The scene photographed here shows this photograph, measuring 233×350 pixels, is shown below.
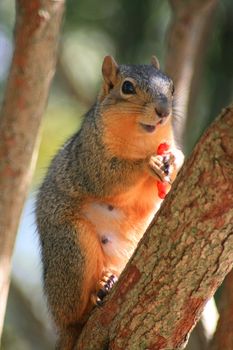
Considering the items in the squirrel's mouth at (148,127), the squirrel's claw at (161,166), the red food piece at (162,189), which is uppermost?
the squirrel's mouth at (148,127)

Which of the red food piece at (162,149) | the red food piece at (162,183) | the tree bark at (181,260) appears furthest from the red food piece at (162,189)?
the tree bark at (181,260)

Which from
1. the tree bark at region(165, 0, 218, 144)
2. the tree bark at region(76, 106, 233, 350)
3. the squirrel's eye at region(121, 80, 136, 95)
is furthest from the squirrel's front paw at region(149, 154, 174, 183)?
the tree bark at region(165, 0, 218, 144)

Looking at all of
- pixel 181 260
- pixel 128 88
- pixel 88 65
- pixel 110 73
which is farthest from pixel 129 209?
pixel 88 65

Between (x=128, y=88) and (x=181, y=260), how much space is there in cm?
152

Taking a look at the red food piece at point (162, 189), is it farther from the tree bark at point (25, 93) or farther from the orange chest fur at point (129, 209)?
the tree bark at point (25, 93)

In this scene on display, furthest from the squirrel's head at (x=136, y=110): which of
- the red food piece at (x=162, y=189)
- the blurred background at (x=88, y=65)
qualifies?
the blurred background at (x=88, y=65)

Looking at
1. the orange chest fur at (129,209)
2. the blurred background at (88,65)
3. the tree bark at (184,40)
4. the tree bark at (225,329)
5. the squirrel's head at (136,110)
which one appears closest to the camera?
the squirrel's head at (136,110)

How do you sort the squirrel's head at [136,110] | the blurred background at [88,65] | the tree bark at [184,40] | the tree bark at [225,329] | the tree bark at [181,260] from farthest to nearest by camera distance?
1. the blurred background at [88,65]
2. the tree bark at [184,40]
3. the tree bark at [225,329]
4. the squirrel's head at [136,110]
5. the tree bark at [181,260]

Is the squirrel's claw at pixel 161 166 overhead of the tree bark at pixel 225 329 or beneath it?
overhead

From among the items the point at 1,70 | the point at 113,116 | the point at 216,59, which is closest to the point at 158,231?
the point at 113,116

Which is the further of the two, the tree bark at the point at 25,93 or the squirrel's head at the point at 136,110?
the tree bark at the point at 25,93

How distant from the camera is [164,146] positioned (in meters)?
4.80

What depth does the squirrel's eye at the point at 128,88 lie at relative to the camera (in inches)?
185

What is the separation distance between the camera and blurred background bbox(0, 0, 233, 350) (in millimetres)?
7102
